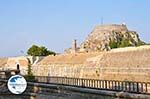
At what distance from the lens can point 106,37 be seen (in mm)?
Answer: 82688

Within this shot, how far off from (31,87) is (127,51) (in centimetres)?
3284

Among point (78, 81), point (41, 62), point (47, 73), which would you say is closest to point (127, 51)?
point (47, 73)

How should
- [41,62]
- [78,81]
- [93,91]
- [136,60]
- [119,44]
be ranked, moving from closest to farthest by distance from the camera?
1. [93,91]
2. [78,81]
3. [136,60]
4. [41,62]
5. [119,44]

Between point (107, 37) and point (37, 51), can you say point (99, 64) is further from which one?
point (107, 37)

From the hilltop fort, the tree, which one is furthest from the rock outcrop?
the tree

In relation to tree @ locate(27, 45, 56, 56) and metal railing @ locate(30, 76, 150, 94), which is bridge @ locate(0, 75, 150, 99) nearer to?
metal railing @ locate(30, 76, 150, 94)

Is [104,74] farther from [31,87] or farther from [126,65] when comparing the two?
[31,87]

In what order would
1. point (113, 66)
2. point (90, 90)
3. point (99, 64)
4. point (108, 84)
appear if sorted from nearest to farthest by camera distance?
point (90, 90) → point (108, 84) → point (113, 66) → point (99, 64)

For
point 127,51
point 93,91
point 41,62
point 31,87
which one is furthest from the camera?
point 41,62

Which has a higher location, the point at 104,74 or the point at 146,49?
the point at 146,49

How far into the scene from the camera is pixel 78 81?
43.7 feet

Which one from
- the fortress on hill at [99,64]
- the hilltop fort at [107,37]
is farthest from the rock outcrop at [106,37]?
the fortress on hill at [99,64]

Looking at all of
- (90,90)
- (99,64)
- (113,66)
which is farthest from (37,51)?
(90,90)

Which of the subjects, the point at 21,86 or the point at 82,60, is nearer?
the point at 21,86
